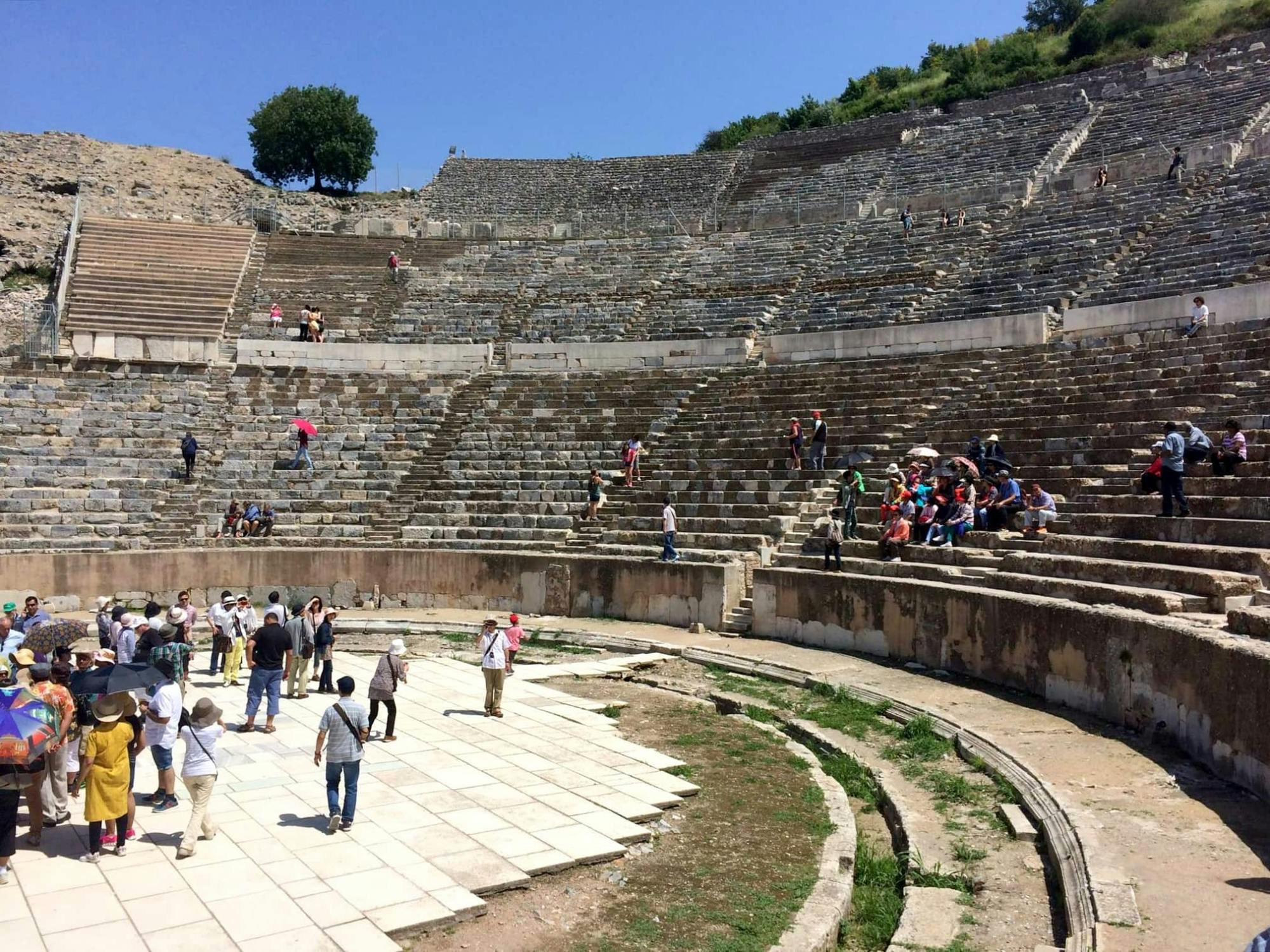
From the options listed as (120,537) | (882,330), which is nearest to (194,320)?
(120,537)

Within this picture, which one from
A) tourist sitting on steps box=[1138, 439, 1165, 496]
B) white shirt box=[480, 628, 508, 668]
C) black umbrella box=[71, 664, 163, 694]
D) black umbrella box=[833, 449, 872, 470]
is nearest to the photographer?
black umbrella box=[71, 664, 163, 694]

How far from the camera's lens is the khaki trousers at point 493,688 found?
12.5 metres

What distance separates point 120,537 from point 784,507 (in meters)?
13.4

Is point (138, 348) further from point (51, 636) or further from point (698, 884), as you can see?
point (698, 884)

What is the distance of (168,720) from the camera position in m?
8.87

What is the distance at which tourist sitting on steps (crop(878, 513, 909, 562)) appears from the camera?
16.2 meters

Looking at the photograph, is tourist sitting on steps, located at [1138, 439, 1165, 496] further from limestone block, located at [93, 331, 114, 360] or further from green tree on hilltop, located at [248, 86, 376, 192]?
green tree on hilltop, located at [248, 86, 376, 192]

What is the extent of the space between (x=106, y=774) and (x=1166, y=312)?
1966 cm

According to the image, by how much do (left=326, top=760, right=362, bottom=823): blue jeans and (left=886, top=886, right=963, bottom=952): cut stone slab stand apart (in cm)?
432

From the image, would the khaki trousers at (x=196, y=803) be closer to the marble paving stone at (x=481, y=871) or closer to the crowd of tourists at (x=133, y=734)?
the crowd of tourists at (x=133, y=734)

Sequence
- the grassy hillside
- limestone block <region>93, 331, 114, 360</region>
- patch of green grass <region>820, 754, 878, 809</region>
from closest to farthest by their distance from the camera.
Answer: patch of green grass <region>820, 754, 878, 809</region> < limestone block <region>93, 331, 114, 360</region> < the grassy hillside

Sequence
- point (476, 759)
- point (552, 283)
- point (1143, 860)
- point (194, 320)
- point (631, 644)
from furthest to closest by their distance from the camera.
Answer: point (552, 283) < point (194, 320) < point (631, 644) < point (476, 759) < point (1143, 860)

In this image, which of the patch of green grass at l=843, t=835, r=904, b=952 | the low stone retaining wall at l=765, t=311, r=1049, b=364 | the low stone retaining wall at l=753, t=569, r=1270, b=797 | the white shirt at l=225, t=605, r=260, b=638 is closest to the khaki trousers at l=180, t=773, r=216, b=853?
the patch of green grass at l=843, t=835, r=904, b=952

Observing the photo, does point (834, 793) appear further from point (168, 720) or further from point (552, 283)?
point (552, 283)
